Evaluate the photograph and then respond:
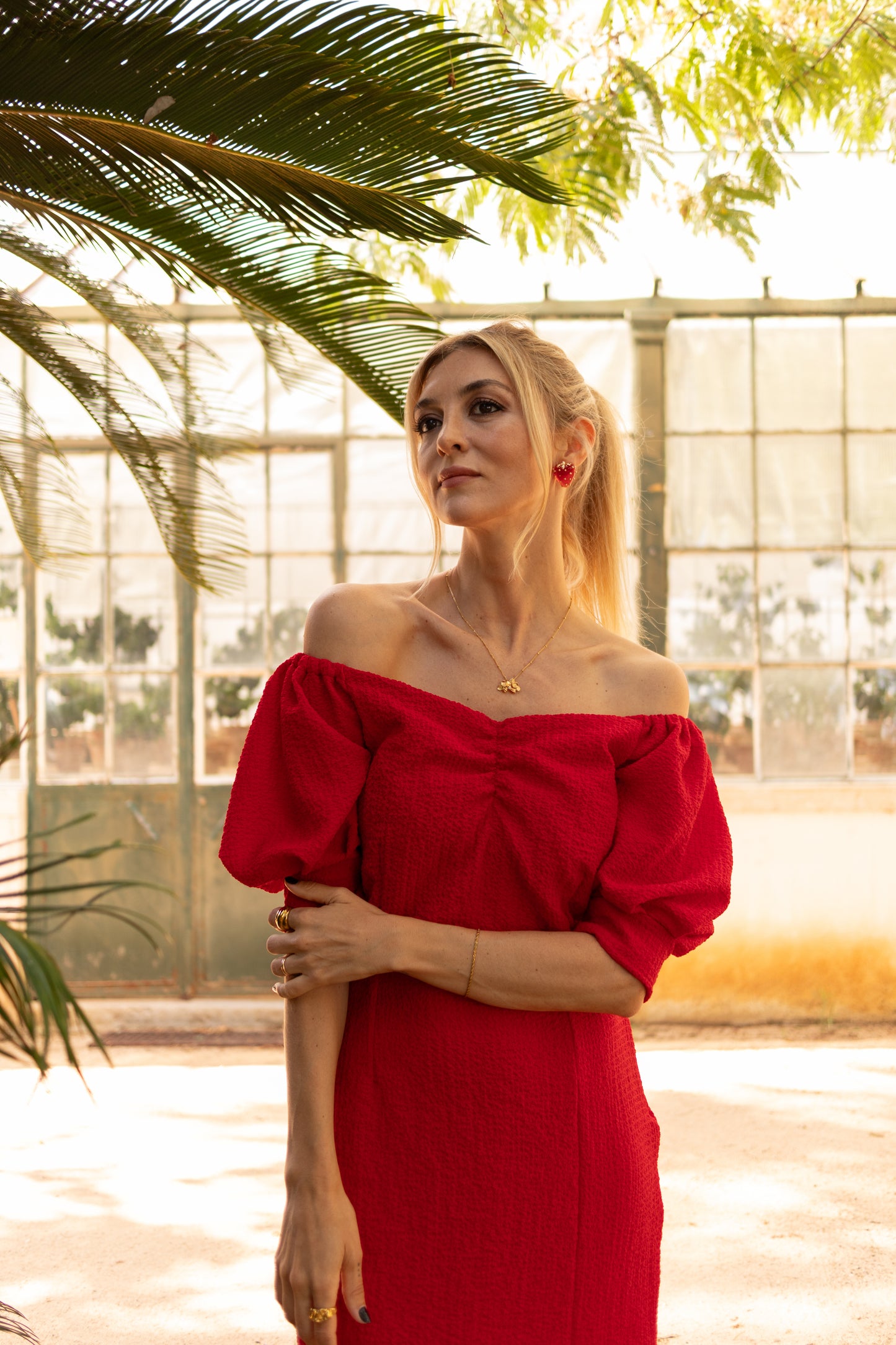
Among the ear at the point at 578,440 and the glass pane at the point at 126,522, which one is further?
the glass pane at the point at 126,522

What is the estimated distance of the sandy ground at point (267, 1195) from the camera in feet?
10.6

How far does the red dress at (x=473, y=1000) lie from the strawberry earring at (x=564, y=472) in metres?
0.35

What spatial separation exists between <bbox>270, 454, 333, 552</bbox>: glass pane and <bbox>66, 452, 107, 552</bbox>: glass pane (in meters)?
0.75

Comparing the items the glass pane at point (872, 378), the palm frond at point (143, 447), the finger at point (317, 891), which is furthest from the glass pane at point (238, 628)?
the finger at point (317, 891)

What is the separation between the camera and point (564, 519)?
1.83 metres

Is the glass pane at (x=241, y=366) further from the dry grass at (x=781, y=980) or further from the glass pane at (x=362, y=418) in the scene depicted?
the dry grass at (x=781, y=980)

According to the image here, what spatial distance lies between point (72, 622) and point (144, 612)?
0.34 metres

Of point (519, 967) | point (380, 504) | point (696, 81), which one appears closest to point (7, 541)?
point (380, 504)

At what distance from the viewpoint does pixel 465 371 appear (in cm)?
160

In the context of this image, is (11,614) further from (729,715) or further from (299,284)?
(299,284)

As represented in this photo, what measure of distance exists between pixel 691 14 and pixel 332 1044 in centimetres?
427

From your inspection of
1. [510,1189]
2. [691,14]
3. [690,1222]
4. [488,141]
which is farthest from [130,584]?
[510,1189]

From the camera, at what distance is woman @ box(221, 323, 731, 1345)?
1.42m

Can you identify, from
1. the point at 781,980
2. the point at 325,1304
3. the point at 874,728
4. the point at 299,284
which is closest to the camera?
the point at 325,1304
